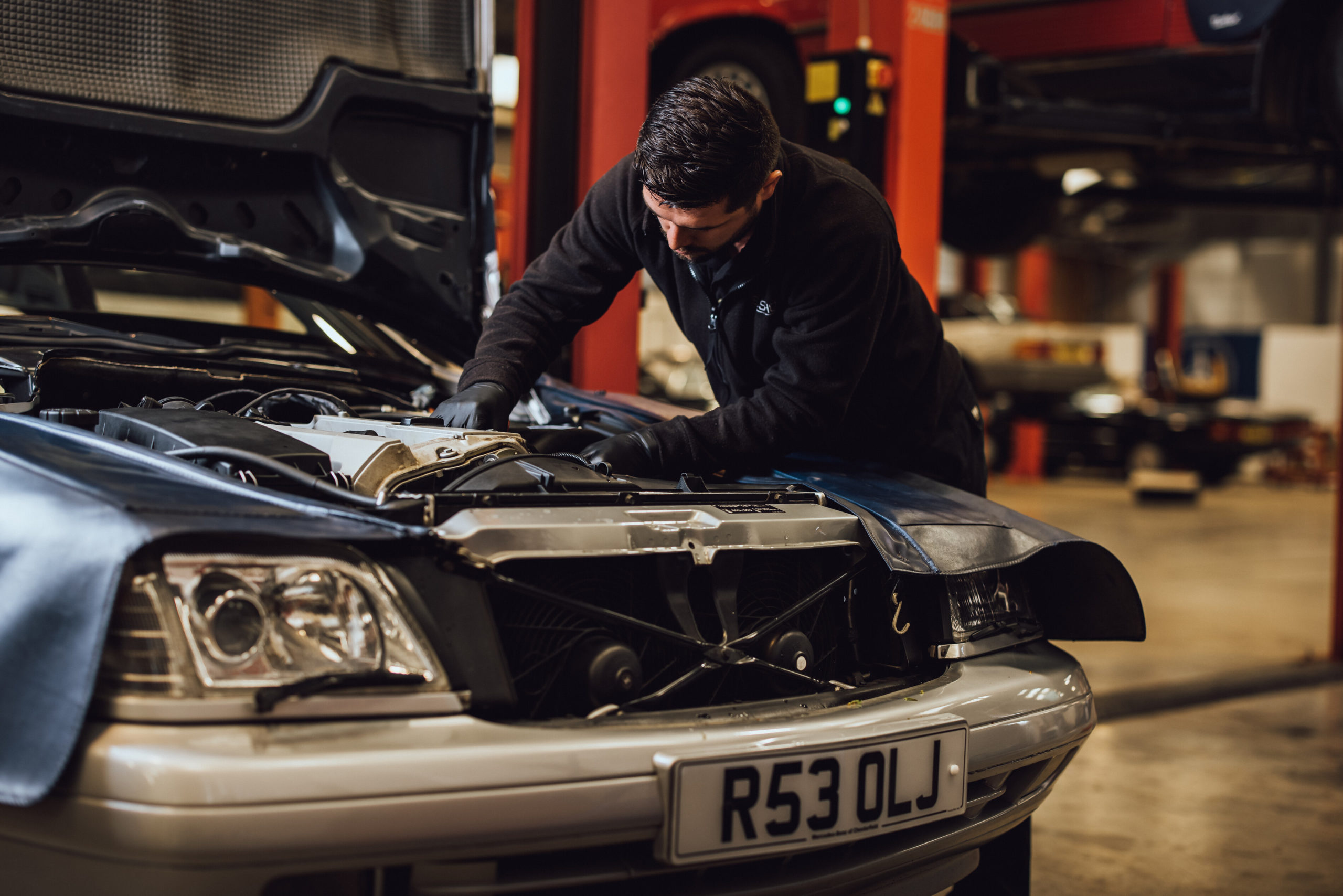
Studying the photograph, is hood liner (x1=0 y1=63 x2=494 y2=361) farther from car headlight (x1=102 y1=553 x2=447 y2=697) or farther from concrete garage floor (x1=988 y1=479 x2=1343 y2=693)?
concrete garage floor (x1=988 y1=479 x2=1343 y2=693)

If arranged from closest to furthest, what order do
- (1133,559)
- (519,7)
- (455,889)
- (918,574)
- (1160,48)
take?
1. (455,889)
2. (918,574)
3. (519,7)
4. (1160,48)
5. (1133,559)

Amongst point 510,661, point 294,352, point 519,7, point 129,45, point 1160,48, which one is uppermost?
point 1160,48

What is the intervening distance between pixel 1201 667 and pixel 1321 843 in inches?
68.6

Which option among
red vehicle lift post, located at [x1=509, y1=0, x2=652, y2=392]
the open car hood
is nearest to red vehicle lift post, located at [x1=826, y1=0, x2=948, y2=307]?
red vehicle lift post, located at [x1=509, y1=0, x2=652, y2=392]

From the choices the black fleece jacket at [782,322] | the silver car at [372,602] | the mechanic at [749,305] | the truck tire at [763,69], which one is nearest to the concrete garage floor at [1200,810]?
the silver car at [372,602]

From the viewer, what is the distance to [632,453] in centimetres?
171

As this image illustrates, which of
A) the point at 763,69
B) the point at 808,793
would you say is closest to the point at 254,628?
the point at 808,793

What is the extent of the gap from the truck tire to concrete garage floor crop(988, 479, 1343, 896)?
7.32ft

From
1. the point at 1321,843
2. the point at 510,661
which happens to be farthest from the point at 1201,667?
the point at 510,661

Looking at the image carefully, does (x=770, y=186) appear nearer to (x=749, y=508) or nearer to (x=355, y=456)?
(x=749, y=508)

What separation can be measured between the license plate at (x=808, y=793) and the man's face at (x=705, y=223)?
77cm

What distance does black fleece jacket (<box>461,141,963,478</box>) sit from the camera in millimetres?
1798

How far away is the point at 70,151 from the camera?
6.71ft

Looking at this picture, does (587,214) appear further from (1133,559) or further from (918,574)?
(1133,559)
